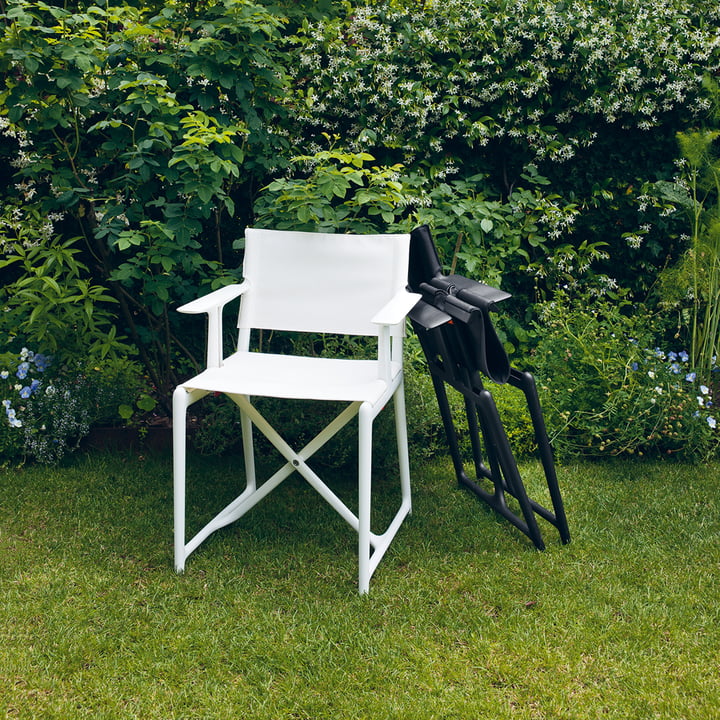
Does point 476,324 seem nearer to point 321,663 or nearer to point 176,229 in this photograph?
point 321,663

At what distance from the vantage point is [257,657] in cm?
195

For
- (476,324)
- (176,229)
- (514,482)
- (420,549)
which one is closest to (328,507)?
(420,549)

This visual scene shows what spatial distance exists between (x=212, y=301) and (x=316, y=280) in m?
0.45

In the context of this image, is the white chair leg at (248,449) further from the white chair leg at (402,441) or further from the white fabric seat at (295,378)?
the white chair leg at (402,441)

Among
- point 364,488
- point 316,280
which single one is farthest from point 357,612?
point 316,280

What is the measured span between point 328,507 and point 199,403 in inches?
43.5

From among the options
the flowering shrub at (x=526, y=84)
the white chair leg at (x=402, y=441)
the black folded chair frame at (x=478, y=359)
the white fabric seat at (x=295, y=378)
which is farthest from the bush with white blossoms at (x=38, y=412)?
the flowering shrub at (x=526, y=84)

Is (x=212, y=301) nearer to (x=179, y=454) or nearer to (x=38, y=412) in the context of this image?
(x=179, y=454)

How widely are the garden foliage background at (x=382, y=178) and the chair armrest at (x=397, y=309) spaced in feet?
2.10

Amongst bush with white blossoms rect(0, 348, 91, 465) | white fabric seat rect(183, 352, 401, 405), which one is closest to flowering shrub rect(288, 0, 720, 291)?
white fabric seat rect(183, 352, 401, 405)

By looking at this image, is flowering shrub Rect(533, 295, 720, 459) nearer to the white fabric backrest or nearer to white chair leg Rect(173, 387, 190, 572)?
the white fabric backrest

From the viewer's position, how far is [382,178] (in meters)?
3.04

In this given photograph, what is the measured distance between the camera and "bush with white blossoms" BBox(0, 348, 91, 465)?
10.6 ft

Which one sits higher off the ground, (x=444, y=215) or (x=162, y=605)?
(x=444, y=215)
